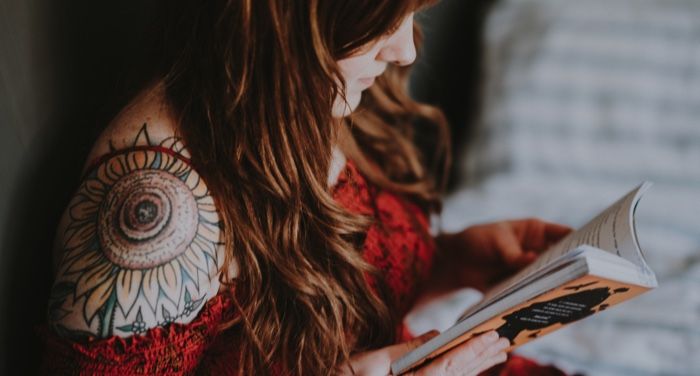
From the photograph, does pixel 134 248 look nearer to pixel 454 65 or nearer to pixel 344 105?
pixel 344 105

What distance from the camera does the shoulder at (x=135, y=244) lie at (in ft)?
2.07

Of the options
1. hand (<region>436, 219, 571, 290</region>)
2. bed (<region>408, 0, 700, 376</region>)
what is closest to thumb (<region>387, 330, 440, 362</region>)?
hand (<region>436, 219, 571, 290</region>)

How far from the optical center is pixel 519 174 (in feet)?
4.44

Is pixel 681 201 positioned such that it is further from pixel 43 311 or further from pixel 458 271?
pixel 43 311

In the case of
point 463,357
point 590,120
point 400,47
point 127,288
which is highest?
point 400,47

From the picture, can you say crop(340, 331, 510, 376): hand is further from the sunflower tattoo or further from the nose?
the nose

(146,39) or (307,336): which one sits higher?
(146,39)

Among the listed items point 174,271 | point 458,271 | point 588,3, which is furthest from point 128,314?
point 588,3

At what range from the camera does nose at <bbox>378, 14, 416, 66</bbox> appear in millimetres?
734

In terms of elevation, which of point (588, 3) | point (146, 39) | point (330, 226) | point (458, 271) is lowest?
point (458, 271)

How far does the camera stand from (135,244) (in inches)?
25.0

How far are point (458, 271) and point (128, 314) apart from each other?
0.62 metres

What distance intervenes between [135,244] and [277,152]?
18 centimetres

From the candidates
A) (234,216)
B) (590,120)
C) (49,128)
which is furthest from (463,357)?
(590,120)
